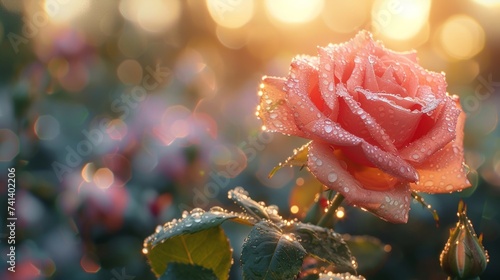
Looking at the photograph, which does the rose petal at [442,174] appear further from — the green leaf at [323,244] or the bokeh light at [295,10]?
the bokeh light at [295,10]

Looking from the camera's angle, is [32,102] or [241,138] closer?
[32,102]

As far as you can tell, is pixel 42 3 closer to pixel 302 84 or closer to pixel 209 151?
pixel 209 151

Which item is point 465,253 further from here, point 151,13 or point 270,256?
point 151,13

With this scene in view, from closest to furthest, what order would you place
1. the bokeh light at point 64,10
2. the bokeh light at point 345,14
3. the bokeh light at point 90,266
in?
1. the bokeh light at point 90,266
2. the bokeh light at point 64,10
3. the bokeh light at point 345,14

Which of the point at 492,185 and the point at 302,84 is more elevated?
the point at 302,84

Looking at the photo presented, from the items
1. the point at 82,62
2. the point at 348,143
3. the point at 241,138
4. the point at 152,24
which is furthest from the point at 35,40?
the point at 348,143

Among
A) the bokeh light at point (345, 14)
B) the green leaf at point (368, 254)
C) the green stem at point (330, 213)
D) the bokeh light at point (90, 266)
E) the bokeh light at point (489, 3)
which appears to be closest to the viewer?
the green stem at point (330, 213)

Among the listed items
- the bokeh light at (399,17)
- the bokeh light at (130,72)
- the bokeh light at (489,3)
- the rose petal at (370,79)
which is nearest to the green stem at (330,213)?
the rose petal at (370,79)

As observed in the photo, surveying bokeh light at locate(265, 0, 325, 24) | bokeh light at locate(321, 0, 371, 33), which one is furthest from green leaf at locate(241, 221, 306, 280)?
bokeh light at locate(321, 0, 371, 33)

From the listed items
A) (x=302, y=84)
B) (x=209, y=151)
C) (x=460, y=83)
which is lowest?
(x=209, y=151)
